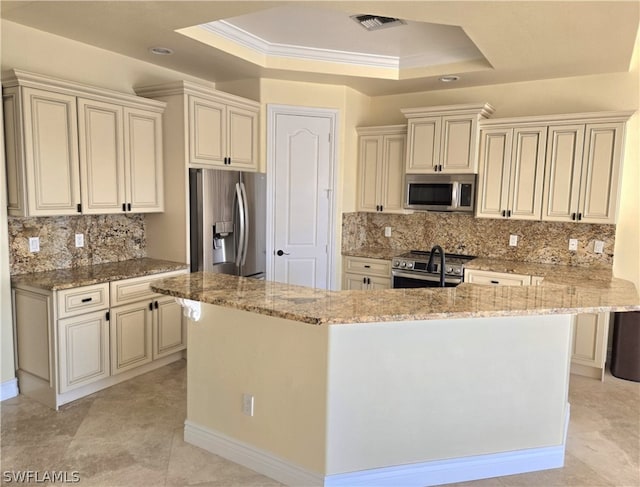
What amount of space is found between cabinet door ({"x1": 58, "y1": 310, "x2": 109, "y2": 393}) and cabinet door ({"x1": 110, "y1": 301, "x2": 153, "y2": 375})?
0.07 meters

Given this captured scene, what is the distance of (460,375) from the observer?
7.77ft

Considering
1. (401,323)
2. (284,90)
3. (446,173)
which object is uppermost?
(284,90)

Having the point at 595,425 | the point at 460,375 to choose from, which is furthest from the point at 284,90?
the point at 595,425

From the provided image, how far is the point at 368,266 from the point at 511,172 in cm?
170

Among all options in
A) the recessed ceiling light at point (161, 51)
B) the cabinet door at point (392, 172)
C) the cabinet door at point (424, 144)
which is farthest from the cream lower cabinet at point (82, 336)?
the cabinet door at point (424, 144)

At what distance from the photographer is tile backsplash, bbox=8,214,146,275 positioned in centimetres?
333

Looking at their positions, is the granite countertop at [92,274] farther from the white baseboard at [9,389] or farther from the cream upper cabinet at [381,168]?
the cream upper cabinet at [381,168]

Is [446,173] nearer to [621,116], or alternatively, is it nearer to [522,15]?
[621,116]

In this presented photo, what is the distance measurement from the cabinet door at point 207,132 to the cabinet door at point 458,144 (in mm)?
2149

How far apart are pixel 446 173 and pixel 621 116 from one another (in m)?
1.51

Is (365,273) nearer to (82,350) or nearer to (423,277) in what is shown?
(423,277)

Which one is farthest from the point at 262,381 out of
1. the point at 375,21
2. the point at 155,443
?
the point at 375,21

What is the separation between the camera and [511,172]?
4.26 metres

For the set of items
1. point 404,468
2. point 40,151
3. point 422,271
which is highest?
point 40,151
